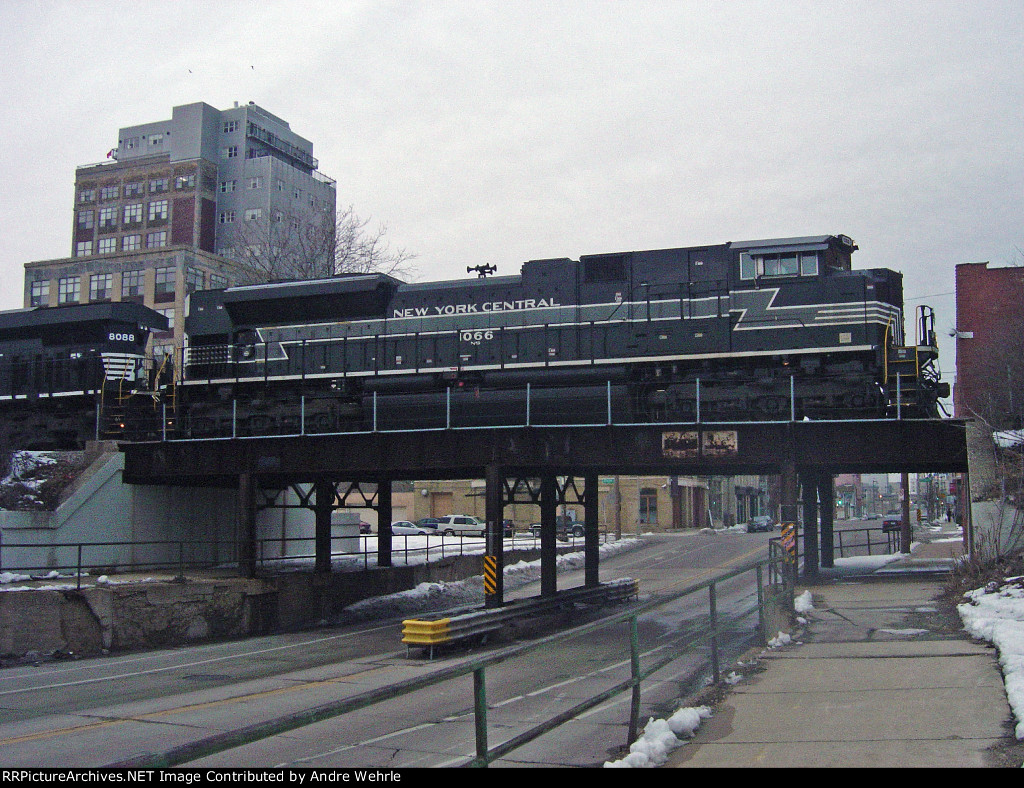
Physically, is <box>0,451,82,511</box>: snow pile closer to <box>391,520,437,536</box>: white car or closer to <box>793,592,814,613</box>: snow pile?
<box>793,592,814,613</box>: snow pile

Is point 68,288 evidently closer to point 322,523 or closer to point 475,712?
point 322,523

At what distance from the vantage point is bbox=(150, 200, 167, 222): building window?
282ft

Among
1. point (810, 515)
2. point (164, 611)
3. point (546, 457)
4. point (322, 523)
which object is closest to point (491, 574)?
point (546, 457)

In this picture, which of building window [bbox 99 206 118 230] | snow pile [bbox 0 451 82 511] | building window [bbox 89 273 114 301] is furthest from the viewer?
building window [bbox 99 206 118 230]

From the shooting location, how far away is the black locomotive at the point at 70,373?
26.5 m

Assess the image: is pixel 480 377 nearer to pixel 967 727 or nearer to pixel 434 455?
pixel 434 455

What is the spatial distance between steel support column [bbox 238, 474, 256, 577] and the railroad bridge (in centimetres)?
3

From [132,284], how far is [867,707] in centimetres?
7693

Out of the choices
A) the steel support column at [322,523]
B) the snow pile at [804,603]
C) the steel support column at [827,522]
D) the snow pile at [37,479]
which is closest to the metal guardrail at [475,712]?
the snow pile at [804,603]

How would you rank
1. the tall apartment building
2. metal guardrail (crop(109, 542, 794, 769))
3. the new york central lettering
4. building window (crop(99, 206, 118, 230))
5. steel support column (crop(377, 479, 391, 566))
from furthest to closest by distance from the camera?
building window (crop(99, 206, 118, 230)) < the tall apartment building < steel support column (crop(377, 479, 391, 566)) < the new york central lettering < metal guardrail (crop(109, 542, 794, 769))

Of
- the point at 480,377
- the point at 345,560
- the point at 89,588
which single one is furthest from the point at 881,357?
the point at 345,560

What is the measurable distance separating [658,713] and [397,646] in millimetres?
11090

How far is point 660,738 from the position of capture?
707 centimetres

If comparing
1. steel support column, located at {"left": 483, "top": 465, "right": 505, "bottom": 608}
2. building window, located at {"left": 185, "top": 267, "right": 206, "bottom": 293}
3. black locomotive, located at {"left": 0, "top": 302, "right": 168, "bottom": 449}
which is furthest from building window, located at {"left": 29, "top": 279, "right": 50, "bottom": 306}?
steel support column, located at {"left": 483, "top": 465, "right": 505, "bottom": 608}
